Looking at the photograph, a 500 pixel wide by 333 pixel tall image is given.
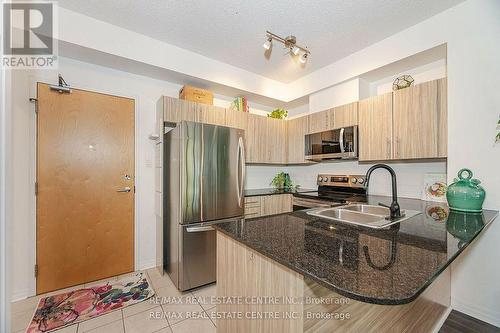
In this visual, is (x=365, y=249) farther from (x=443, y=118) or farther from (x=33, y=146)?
(x=33, y=146)

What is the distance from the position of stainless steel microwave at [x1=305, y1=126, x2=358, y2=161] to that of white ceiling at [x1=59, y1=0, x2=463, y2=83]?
1.01 meters

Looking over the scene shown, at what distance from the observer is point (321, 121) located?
119 inches

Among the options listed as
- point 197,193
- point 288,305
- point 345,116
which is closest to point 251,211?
point 197,193

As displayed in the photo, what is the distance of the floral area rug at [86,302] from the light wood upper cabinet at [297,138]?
2539mm

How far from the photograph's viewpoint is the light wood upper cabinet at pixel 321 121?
9.57 feet

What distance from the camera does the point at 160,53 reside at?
8.23ft

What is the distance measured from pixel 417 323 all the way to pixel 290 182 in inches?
103

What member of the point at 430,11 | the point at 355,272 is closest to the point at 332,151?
the point at 430,11

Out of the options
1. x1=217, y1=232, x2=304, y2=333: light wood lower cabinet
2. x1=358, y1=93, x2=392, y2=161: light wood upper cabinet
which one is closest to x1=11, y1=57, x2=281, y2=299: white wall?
x1=217, y1=232, x2=304, y2=333: light wood lower cabinet

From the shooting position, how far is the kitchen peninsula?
2.11ft

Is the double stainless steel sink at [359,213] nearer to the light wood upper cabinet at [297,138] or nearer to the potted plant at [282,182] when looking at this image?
the light wood upper cabinet at [297,138]

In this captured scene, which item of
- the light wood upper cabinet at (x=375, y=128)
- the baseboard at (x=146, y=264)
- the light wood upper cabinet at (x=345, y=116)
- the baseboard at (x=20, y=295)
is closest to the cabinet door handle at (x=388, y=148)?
the light wood upper cabinet at (x=375, y=128)

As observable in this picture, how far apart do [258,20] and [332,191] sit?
7.72 feet

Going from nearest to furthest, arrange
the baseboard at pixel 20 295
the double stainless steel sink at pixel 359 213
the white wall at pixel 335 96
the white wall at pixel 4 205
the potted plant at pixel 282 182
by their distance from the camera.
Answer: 1. the white wall at pixel 4 205
2. the double stainless steel sink at pixel 359 213
3. the baseboard at pixel 20 295
4. the white wall at pixel 335 96
5. the potted plant at pixel 282 182
